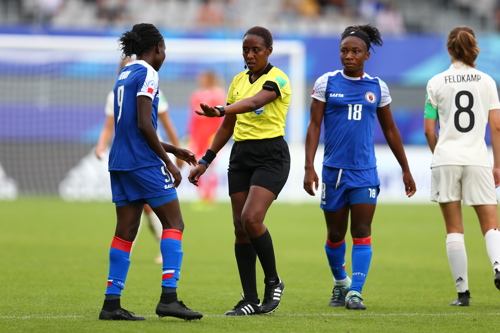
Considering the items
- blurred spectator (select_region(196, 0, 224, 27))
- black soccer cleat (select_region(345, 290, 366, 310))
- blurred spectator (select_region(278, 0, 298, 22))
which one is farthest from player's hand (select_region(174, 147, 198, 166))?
blurred spectator (select_region(278, 0, 298, 22))

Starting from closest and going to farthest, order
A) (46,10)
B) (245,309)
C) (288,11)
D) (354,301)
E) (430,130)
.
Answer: (245,309) → (354,301) → (430,130) → (46,10) → (288,11)

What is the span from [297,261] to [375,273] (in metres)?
1.31

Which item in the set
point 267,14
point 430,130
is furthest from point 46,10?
point 430,130

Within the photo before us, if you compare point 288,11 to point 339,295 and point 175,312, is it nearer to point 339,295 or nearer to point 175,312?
point 339,295

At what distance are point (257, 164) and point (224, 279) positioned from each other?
258cm

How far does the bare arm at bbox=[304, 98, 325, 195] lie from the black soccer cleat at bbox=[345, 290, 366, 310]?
35.7 inches

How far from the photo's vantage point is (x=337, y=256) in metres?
7.04

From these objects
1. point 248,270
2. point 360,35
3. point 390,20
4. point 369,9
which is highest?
point 369,9

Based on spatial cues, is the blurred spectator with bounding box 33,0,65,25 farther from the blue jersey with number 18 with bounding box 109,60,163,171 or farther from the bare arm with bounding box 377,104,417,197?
the blue jersey with number 18 with bounding box 109,60,163,171

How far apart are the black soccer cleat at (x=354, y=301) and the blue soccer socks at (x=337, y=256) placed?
1.27 feet

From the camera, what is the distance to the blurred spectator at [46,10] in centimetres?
2372

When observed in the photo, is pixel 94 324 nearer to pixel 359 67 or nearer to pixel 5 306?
pixel 5 306

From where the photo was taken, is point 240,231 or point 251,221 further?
point 240,231

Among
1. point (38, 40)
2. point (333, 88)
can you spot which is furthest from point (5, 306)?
point (38, 40)
